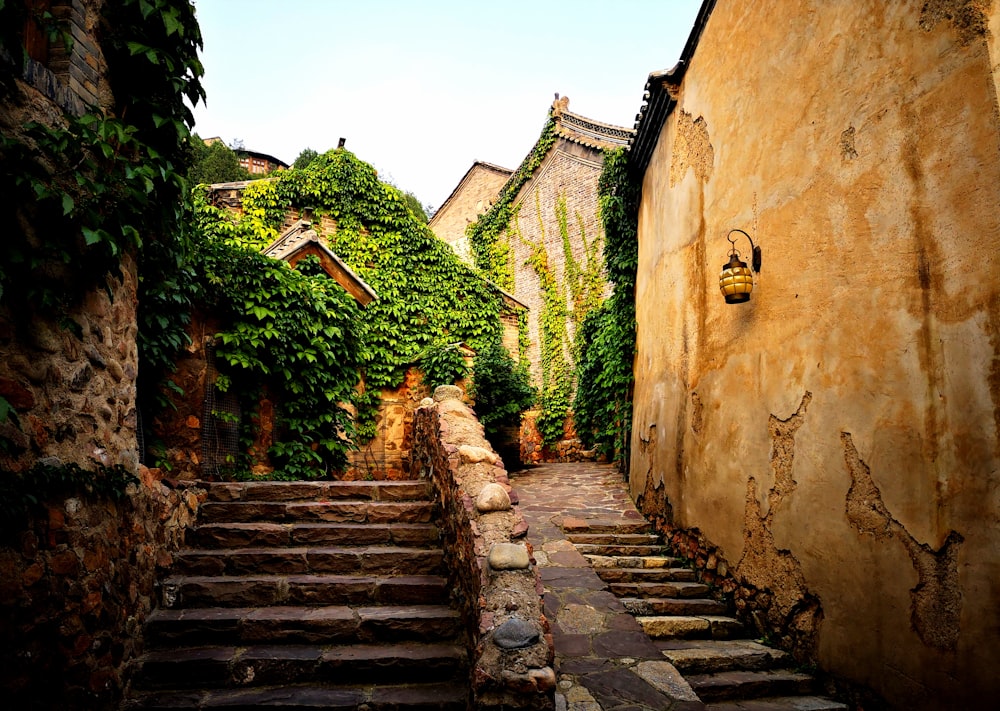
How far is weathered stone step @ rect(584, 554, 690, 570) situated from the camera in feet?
16.3

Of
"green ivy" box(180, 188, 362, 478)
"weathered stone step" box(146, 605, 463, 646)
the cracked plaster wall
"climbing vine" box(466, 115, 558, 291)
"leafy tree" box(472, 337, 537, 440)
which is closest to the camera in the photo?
the cracked plaster wall

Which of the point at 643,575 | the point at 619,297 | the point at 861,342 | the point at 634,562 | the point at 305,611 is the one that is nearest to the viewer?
the point at 861,342

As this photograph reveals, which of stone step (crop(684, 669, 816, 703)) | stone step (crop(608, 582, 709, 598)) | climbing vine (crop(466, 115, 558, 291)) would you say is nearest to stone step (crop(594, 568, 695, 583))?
stone step (crop(608, 582, 709, 598))

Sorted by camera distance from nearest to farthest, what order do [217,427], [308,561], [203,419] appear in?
[308,561] → [203,419] → [217,427]

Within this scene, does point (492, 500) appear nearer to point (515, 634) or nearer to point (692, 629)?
point (515, 634)

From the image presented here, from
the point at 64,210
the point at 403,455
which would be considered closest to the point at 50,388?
the point at 64,210

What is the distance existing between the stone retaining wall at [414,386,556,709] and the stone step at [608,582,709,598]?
163 centimetres

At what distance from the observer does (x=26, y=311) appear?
2508 mm

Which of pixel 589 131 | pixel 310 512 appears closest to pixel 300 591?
pixel 310 512

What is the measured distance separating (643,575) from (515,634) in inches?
103

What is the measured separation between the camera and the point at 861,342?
311 cm

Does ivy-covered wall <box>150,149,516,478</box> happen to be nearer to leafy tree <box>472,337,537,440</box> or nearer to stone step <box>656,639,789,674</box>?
leafy tree <box>472,337,537,440</box>

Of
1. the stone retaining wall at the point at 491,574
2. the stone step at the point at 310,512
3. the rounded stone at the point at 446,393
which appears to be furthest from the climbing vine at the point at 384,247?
the stone retaining wall at the point at 491,574

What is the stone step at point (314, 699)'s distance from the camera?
113 inches
